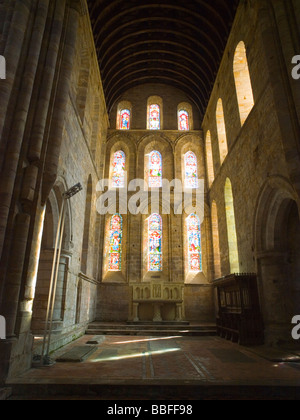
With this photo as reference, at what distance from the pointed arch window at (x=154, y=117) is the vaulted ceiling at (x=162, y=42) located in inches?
67.9

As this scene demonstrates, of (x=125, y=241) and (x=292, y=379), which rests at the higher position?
(x=125, y=241)

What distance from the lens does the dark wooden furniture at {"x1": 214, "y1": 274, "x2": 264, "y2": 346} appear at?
7891 millimetres

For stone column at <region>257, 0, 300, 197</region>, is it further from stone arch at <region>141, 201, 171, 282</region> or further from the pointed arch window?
the pointed arch window

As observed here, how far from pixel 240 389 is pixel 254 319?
4223 mm

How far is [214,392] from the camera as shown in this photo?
Answer: 4133 millimetres

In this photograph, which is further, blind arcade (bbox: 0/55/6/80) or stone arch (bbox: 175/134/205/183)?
stone arch (bbox: 175/134/205/183)

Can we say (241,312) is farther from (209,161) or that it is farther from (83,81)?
(83,81)

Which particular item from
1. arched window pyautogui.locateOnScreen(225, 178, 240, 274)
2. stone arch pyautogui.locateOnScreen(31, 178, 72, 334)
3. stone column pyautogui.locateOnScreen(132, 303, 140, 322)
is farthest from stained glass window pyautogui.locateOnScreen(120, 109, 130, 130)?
stone column pyautogui.locateOnScreen(132, 303, 140, 322)

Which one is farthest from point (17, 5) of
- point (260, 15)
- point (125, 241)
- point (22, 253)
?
point (125, 241)

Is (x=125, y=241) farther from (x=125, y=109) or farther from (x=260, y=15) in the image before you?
(x=260, y=15)

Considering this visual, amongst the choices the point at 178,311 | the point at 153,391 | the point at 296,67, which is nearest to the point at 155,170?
the point at 178,311

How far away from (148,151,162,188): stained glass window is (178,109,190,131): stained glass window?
98.4 inches

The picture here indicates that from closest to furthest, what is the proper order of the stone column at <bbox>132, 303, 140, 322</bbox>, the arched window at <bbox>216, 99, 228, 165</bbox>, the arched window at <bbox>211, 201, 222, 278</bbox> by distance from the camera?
the stone column at <bbox>132, 303, 140, 322</bbox>
the arched window at <bbox>216, 99, 228, 165</bbox>
the arched window at <bbox>211, 201, 222, 278</bbox>

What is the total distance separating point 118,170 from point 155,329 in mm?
9004
